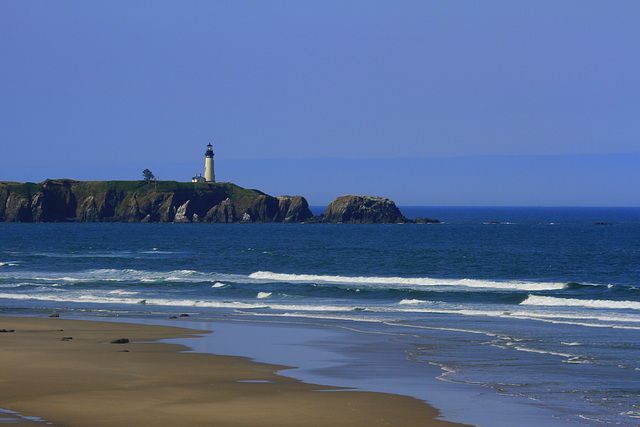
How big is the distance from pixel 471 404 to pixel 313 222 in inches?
5553

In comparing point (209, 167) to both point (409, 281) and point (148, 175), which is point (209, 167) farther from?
point (409, 281)

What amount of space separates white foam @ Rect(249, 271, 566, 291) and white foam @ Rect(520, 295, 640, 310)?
584cm

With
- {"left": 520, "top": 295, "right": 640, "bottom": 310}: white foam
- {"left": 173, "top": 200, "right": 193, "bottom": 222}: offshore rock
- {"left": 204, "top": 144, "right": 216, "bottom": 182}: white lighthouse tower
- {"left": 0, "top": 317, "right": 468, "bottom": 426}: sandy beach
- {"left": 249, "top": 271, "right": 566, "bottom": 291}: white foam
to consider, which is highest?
{"left": 204, "top": 144, "right": 216, "bottom": 182}: white lighthouse tower

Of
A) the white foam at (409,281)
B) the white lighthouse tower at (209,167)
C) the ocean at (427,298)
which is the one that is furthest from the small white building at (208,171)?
the white foam at (409,281)

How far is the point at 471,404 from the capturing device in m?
13.5

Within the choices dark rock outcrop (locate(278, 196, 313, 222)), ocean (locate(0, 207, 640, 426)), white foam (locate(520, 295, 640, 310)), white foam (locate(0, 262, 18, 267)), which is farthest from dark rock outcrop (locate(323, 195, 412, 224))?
white foam (locate(520, 295, 640, 310))

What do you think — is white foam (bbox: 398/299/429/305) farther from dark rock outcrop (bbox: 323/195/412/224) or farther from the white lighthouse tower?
the white lighthouse tower

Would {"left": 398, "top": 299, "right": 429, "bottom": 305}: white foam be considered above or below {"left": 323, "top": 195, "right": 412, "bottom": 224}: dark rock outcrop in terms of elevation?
below

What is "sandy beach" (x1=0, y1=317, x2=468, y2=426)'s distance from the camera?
12.1 m

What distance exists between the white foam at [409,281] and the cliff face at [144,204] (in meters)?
106

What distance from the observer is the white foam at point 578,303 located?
115 ft

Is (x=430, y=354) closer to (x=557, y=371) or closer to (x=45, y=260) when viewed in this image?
(x=557, y=371)

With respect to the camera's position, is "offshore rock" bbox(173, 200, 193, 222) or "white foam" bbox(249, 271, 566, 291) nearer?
"white foam" bbox(249, 271, 566, 291)

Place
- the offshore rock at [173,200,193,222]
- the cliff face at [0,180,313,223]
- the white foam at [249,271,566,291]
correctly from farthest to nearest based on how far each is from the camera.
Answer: the cliff face at [0,180,313,223], the offshore rock at [173,200,193,222], the white foam at [249,271,566,291]
